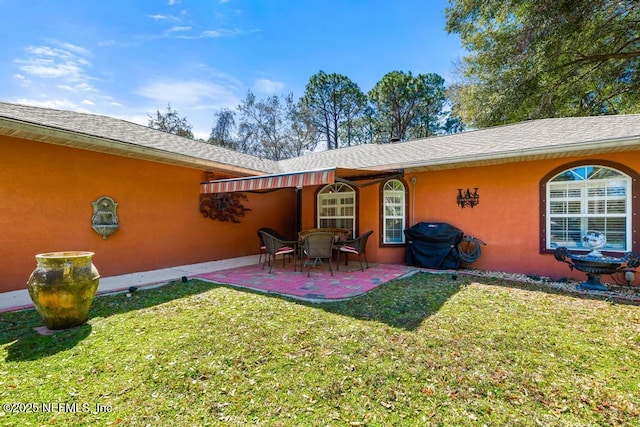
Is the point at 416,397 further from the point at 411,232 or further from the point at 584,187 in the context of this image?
the point at 584,187

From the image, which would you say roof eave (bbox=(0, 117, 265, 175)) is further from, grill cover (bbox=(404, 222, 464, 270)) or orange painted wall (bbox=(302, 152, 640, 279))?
grill cover (bbox=(404, 222, 464, 270))

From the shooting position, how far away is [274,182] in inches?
404

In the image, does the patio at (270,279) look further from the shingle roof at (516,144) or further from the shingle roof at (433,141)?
the shingle roof at (516,144)

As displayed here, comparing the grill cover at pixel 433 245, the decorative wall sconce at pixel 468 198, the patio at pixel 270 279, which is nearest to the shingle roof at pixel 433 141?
the decorative wall sconce at pixel 468 198

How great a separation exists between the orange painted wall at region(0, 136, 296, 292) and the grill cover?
8250 mm

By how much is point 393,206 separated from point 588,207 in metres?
6.36

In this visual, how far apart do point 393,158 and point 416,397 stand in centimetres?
1051

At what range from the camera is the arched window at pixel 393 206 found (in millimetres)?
12633

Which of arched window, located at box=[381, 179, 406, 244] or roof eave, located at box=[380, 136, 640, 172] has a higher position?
roof eave, located at box=[380, 136, 640, 172]

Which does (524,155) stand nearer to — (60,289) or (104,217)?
(60,289)

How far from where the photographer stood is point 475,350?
4734 millimetres

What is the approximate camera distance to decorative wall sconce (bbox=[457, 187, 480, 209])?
11094mm

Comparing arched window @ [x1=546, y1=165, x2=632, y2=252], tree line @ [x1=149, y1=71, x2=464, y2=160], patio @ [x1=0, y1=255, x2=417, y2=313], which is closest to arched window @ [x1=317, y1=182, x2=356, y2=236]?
patio @ [x1=0, y1=255, x2=417, y2=313]

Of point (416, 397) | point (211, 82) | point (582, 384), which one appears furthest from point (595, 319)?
point (211, 82)
